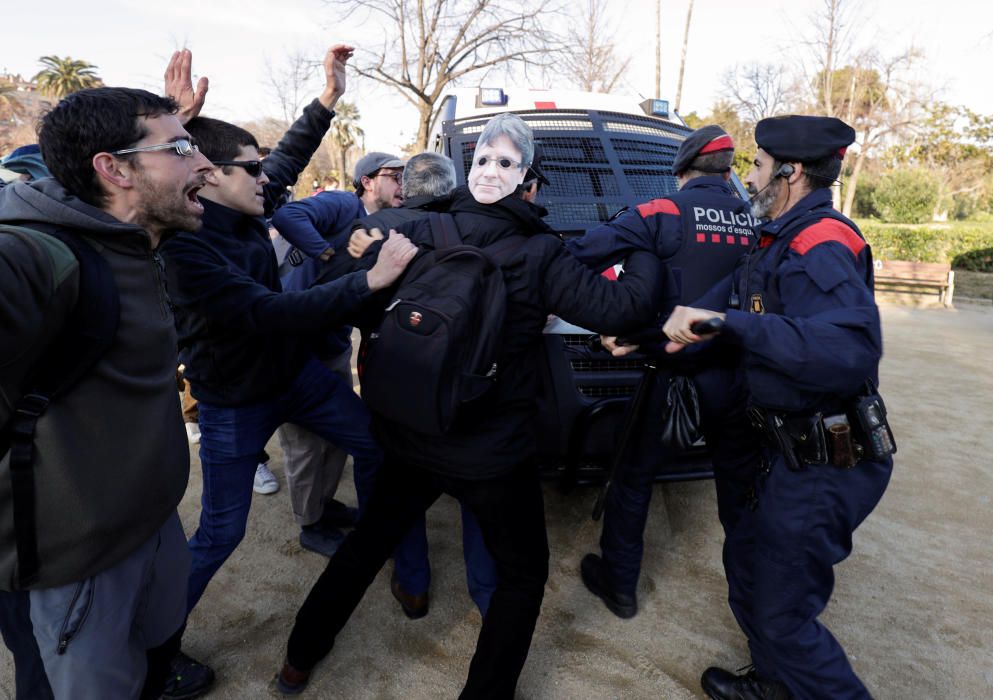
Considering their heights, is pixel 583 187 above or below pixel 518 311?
above

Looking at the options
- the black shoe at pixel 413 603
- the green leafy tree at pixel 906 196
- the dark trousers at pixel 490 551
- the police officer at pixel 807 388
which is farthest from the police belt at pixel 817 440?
the green leafy tree at pixel 906 196

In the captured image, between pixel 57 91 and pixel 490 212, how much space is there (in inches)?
1944

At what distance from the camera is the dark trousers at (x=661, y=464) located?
2.37 m

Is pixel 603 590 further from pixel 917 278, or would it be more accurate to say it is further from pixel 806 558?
pixel 917 278

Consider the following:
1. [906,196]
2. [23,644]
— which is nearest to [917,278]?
[23,644]

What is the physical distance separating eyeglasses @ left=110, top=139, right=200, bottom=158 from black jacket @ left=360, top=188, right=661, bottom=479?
64 cm

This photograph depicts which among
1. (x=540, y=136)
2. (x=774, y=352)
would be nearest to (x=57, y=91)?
(x=540, y=136)

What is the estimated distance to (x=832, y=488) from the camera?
181cm

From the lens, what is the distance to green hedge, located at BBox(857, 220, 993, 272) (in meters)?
14.2

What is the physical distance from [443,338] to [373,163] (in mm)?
2322

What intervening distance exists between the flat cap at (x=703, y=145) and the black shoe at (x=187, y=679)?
2.71 metres

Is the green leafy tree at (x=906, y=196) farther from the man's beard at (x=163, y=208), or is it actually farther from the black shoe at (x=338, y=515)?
the man's beard at (x=163, y=208)

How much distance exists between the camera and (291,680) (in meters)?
2.17

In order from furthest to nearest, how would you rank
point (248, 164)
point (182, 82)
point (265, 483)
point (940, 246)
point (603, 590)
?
point (940, 246)
point (265, 483)
point (603, 590)
point (248, 164)
point (182, 82)
